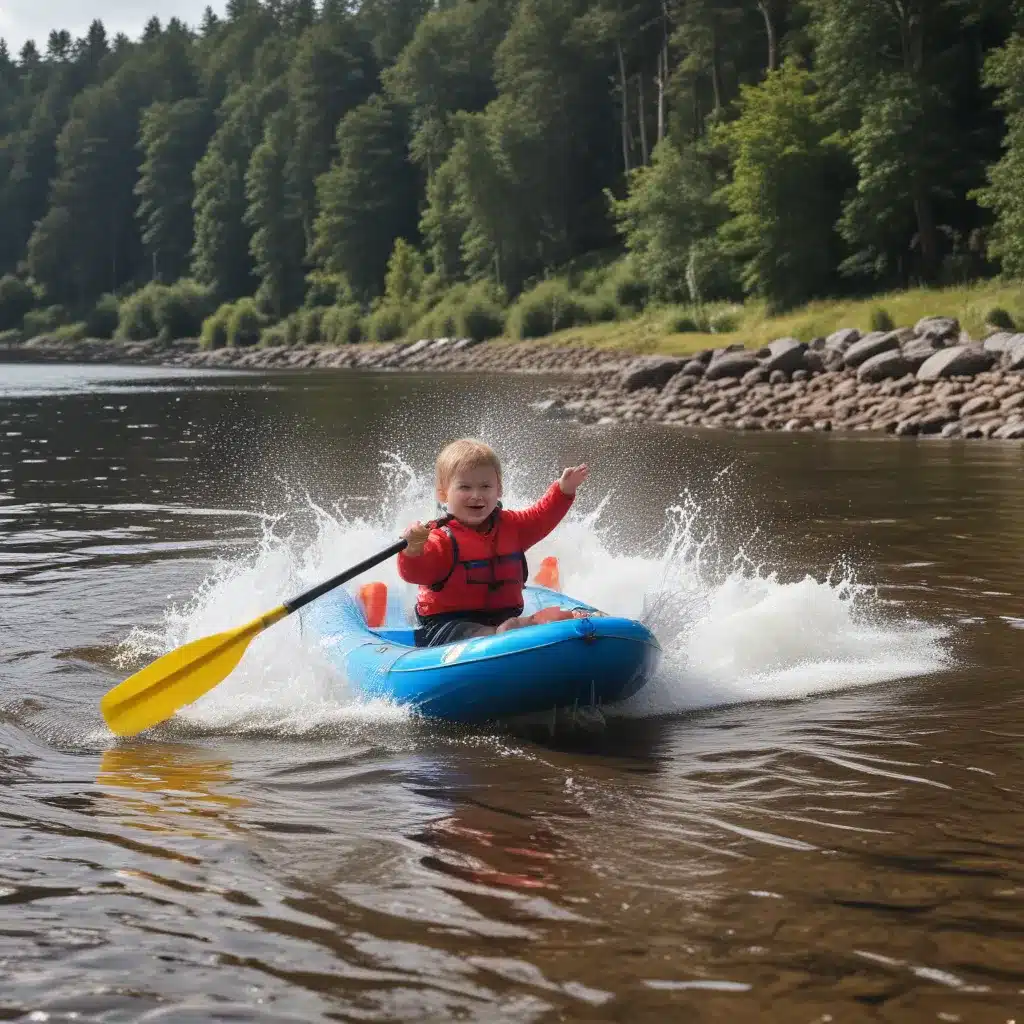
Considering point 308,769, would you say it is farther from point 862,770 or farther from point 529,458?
point 529,458

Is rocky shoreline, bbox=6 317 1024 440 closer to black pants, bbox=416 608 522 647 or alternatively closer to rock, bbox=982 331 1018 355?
rock, bbox=982 331 1018 355

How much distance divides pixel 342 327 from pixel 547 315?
15.9m

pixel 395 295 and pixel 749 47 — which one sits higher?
pixel 749 47

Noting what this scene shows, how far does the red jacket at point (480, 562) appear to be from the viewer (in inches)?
244

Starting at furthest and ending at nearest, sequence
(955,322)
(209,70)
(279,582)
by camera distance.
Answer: (209,70) < (955,322) < (279,582)

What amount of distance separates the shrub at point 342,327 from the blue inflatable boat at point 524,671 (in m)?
57.8

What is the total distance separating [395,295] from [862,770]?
60440mm

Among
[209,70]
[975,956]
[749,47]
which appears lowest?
[975,956]

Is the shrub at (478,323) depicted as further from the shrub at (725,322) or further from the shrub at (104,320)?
the shrub at (104,320)

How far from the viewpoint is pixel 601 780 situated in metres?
5.01

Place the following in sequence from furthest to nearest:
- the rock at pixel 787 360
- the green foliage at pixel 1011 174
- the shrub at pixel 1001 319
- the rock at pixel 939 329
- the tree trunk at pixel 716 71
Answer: the tree trunk at pixel 716 71, the green foliage at pixel 1011 174, the rock at pixel 787 360, the rock at pixel 939 329, the shrub at pixel 1001 319

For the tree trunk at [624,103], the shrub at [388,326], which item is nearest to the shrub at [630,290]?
the tree trunk at [624,103]

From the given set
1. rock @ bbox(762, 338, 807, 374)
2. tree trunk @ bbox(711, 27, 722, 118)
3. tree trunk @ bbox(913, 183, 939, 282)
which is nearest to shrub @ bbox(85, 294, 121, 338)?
tree trunk @ bbox(711, 27, 722, 118)

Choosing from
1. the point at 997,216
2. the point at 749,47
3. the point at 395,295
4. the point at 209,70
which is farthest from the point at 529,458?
the point at 209,70
